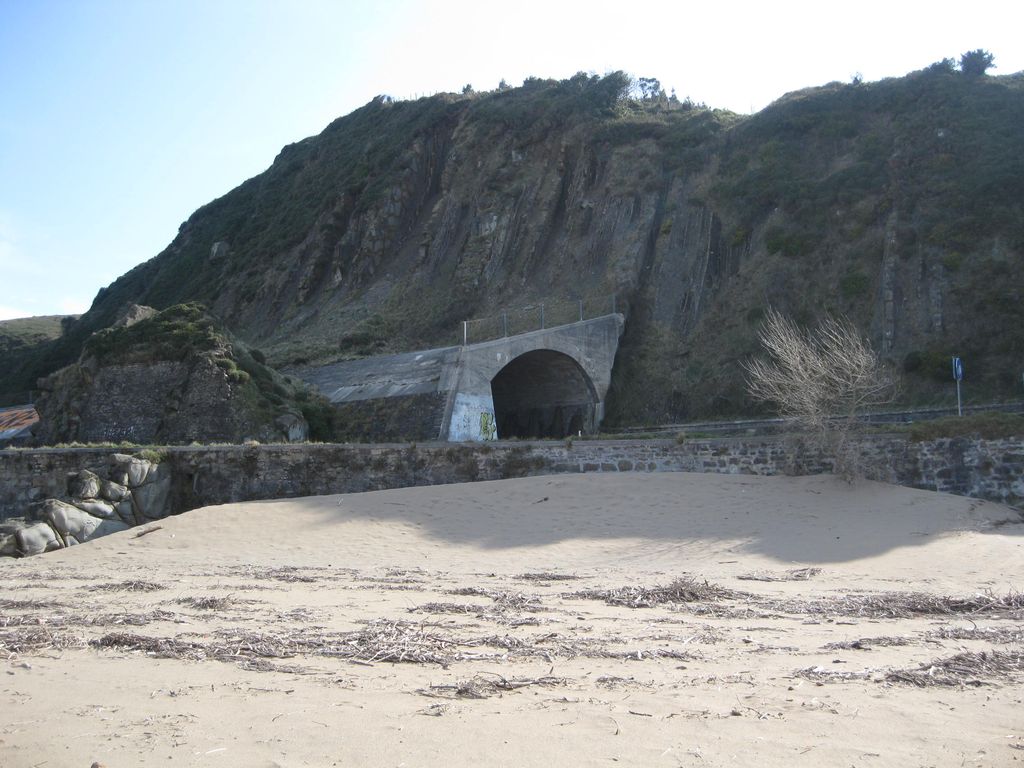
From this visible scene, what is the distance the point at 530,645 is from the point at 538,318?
26.3 m

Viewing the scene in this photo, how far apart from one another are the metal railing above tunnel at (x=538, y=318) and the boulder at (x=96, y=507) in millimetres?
16758

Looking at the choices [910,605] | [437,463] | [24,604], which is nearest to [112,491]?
[437,463]

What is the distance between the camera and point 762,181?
119 ft

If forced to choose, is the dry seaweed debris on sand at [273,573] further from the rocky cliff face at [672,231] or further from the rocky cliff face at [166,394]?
the rocky cliff face at [672,231]

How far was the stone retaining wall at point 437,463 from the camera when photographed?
18.8 meters

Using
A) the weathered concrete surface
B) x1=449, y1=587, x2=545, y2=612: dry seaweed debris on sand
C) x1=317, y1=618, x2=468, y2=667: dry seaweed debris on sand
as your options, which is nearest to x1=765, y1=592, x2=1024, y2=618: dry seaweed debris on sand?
x1=449, y1=587, x2=545, y2=612: dry seaweed debris on sand

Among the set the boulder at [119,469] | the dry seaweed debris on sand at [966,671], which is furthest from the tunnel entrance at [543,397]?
the dry seaweed debris on sand at [966,671]

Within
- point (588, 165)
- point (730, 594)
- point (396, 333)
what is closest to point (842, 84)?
point (588, 165)

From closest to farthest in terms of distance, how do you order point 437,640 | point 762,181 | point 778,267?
1. point 437,640
2. point 778,267
3. point 762,181

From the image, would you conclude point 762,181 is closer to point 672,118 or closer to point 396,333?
point 672,118

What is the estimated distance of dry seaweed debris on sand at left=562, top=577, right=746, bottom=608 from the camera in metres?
9.71

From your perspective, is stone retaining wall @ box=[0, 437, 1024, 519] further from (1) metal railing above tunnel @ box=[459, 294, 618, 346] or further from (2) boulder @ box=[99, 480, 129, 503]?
(1) metal railing above tunnel @ box=[459, 294, 618, 346]

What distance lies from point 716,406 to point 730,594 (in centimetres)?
2029

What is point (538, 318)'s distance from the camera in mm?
33094
